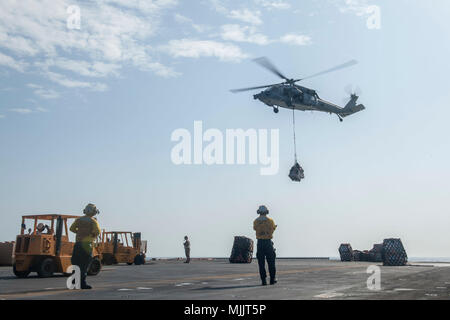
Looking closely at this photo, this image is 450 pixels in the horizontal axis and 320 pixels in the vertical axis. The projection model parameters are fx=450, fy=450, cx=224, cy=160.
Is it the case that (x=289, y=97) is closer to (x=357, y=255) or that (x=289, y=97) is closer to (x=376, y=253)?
(x=376, y=253)

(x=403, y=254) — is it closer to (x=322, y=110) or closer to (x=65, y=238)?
(x=322, y=110)

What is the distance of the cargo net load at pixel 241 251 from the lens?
32719 millimetres

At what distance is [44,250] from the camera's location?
16.2 m

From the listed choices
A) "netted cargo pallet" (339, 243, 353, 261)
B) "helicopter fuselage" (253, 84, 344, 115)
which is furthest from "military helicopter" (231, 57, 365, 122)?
"netted cargo pallet" (339, 243, 353, 261)

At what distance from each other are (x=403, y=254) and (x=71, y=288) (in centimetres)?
2621

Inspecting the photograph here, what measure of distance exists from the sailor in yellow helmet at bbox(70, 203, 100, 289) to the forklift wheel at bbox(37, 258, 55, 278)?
20.2ft

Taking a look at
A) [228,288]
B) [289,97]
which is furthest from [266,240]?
[289,97]

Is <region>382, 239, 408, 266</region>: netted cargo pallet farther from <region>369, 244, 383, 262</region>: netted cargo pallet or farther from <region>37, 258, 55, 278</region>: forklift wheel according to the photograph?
<region>37, 258, 55, 278</region>: forklift wheel

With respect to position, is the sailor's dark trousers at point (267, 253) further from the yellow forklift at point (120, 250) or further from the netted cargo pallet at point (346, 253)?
the netted cargo pallet at point (346, 253)
